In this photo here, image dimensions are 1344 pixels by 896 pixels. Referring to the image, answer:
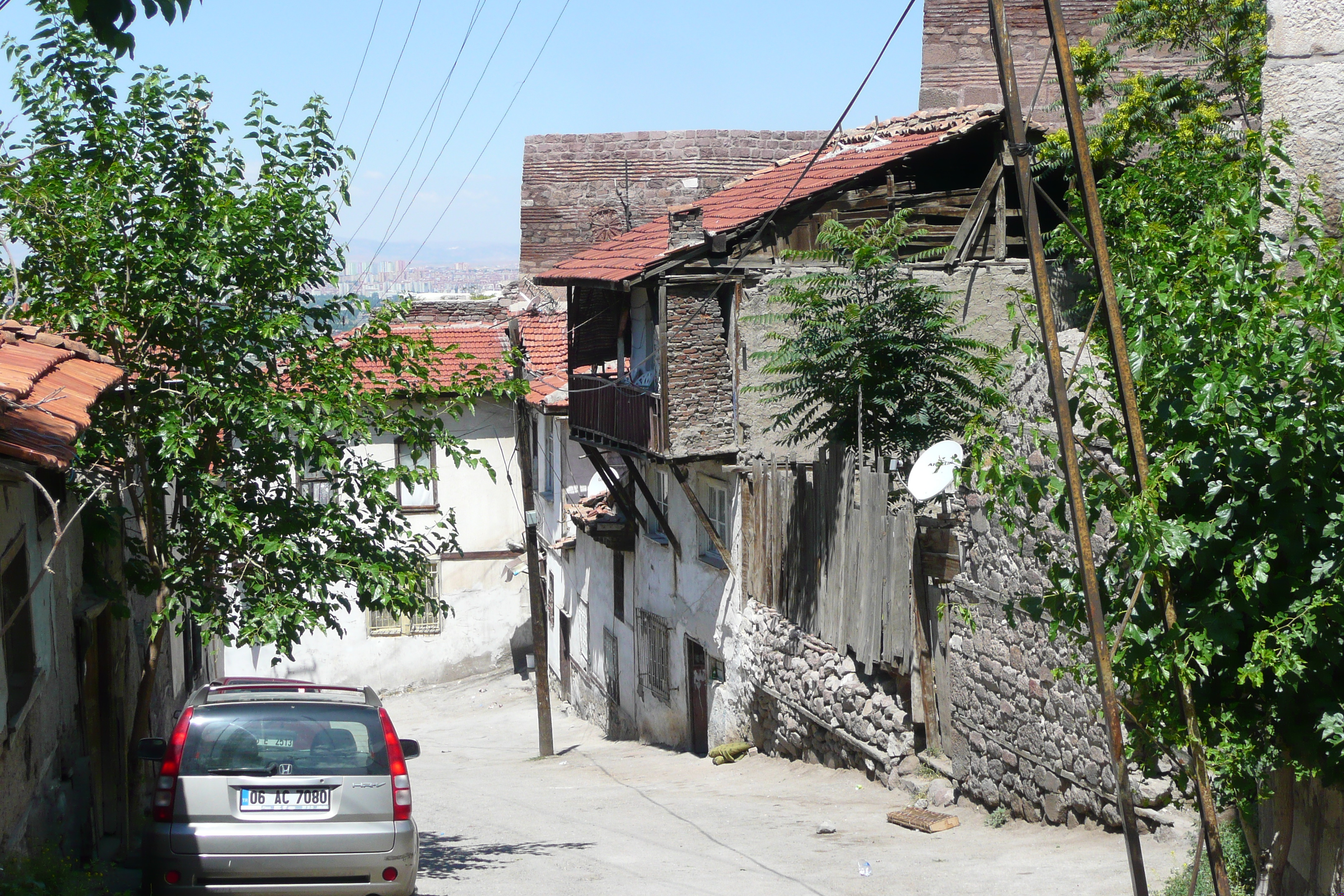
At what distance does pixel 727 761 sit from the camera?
605 inches

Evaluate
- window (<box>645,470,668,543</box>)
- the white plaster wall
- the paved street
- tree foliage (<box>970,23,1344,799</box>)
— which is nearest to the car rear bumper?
the paved street

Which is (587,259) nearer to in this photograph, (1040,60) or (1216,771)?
(1040,60)

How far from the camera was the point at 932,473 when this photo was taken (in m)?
10.0

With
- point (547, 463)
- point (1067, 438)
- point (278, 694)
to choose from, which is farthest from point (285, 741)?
point (547, 463)

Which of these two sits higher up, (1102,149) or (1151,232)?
(1102,149)

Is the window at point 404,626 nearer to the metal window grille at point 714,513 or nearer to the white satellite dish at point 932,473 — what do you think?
the metal window grille at point 714,513

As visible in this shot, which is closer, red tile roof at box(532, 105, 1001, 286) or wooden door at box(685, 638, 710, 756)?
red tile roof at box(532, 105, 1001, 286)

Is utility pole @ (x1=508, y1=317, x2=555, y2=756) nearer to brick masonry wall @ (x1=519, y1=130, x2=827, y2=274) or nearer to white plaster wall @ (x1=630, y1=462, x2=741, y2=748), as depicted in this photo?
white plaster wall @ (x1=630, y1=462, x2=741, y2=748)

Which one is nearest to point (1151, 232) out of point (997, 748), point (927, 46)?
point (997, 748)

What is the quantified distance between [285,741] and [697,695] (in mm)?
11231

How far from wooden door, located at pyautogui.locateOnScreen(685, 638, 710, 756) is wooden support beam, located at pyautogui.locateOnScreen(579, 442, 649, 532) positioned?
9.13 ft

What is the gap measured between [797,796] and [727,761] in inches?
126

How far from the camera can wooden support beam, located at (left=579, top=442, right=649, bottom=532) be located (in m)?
20.4

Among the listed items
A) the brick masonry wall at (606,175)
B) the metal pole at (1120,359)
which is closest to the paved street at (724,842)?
the metal pole at (1120,359)
